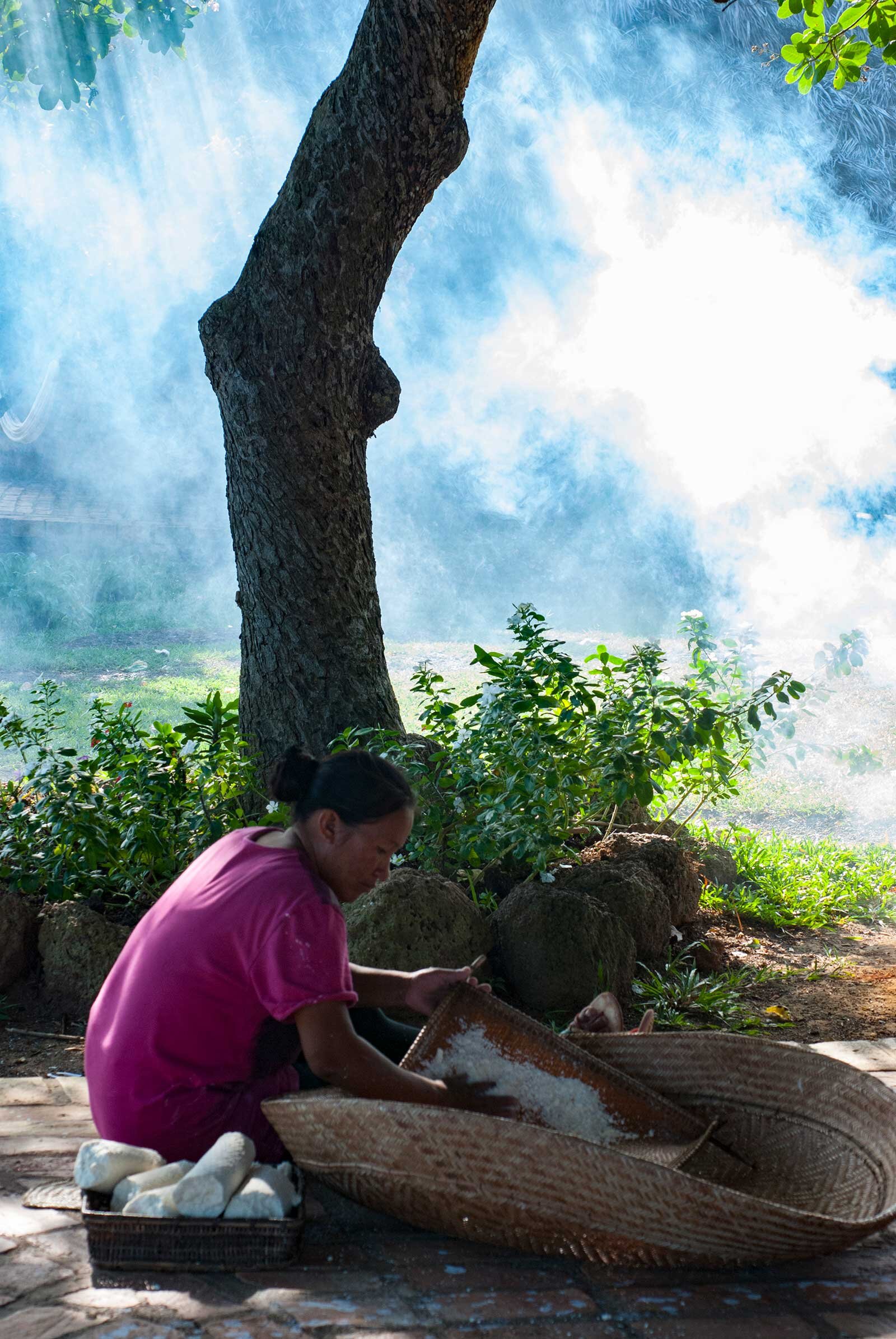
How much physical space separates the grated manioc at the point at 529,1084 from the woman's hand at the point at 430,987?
10cm

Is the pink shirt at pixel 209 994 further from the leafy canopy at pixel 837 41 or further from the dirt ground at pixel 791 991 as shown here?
the leafy canopy at pixel 837 41

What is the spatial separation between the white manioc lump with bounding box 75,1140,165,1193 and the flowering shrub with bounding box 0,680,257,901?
178 cm

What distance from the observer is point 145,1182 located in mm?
1941

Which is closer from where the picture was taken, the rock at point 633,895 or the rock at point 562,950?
the rock at point 562,950

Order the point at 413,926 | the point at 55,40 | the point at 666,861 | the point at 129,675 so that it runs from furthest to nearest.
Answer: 1. the point at 129,675
2. the point at 55,40
3. the point at 666,861
4. the point at 413,926

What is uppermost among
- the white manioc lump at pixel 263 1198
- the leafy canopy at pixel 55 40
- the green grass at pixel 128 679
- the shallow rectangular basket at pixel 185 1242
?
the leafy canopy at pixel 55 40

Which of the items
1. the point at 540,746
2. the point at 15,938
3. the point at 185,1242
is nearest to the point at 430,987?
the point at 185,1242

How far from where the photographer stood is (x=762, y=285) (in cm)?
1213

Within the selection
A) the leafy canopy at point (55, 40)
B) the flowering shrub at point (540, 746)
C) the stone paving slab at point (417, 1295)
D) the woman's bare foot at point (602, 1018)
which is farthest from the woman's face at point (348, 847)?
the leafy canopy at point (55, 40)

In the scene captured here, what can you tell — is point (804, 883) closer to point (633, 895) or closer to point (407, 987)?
point (633, 895)

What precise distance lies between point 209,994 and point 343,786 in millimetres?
472

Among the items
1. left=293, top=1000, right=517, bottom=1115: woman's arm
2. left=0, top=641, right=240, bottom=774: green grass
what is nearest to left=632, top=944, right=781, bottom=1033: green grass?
left=293, top=1000, right=517, bottom=1115: woman's arm

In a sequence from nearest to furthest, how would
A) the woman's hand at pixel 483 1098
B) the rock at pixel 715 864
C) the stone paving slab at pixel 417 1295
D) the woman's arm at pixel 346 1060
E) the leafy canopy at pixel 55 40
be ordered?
the stone paving slab at pixel 417 1295, the woman's arm at pixel 346 1060, the woman's hand at pixel 483 1098, the rock at pixel 715 864, the leafy canopy at pixel 55 40

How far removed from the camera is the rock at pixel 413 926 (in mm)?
3465
